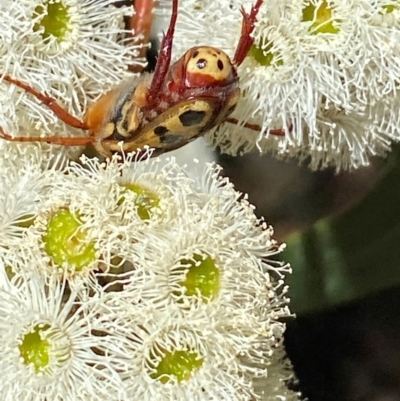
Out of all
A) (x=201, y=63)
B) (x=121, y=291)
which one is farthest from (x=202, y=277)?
(x=201, y=63)

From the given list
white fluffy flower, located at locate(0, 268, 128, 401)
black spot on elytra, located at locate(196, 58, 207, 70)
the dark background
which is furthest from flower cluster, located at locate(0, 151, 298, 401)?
the dark background

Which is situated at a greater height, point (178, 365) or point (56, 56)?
point (56, 56)

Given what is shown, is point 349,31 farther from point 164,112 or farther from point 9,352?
point 9,352

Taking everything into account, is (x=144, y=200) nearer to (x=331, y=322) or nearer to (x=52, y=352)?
(x=52, y=352)

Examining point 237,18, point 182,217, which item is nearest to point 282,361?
point 182,217

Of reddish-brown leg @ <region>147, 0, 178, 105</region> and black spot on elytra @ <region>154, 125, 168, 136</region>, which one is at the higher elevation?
reddish-brown leg @ <region>147, 0, 178, 105</region>

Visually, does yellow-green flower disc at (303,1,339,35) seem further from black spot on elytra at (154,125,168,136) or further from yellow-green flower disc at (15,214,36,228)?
yellow-green flower disc at (15,214,36,228)
